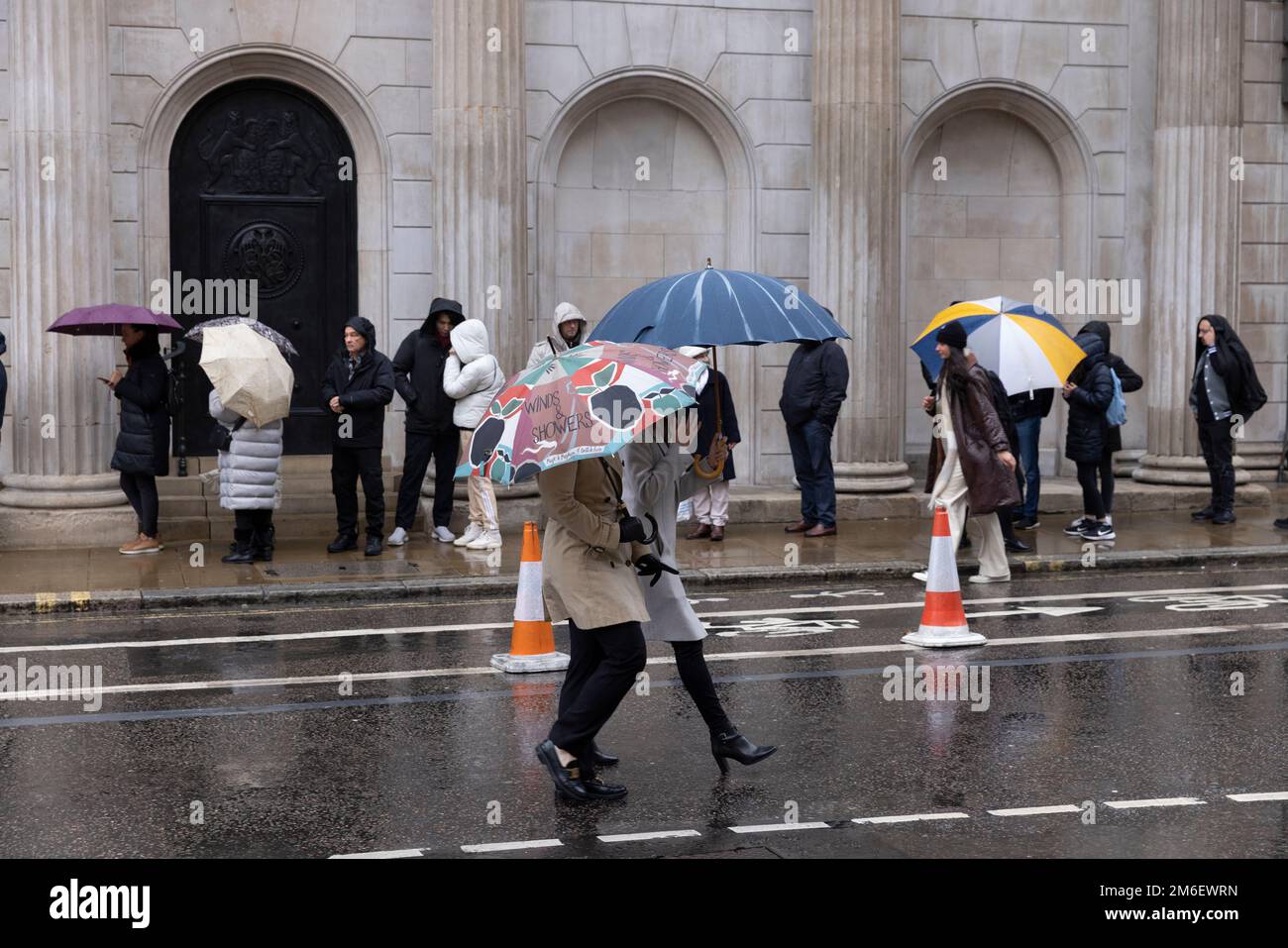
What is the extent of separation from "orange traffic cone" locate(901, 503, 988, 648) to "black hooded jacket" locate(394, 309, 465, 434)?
5736 mm

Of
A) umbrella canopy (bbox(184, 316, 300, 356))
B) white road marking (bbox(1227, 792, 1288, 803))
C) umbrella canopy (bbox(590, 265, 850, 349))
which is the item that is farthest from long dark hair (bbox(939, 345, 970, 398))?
white road marking (bbox(1227, 792, 1288, 803))

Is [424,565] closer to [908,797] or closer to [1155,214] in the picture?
[908,797]

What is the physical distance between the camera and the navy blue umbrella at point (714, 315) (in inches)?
325

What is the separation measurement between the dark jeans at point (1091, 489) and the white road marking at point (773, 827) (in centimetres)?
954

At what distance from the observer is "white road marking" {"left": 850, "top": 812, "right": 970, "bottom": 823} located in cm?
718

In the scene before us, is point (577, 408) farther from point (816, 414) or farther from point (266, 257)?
point (266, 257)

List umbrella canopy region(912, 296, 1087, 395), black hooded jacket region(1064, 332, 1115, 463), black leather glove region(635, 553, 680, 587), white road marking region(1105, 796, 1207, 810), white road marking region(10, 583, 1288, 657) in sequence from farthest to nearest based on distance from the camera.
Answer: black hooded jacket region(1064, 332, 1115, 463), umbrella canopy region(912, 296, 1087, 395), white road marking region(10, 583, 1288, 657), black leather glove region(635, 553, 680, 587), white road marking region(1105, 796, 1207, 810)

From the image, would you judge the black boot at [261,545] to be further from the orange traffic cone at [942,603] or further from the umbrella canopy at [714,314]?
the umbrella canopy at [714,314]

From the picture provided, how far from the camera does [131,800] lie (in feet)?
24.7

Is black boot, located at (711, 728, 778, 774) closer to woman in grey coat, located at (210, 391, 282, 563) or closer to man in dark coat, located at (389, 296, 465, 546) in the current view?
woman in grey coat, located at (210, 391, 282, 563)

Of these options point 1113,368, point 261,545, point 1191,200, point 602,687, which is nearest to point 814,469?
point 1113,368

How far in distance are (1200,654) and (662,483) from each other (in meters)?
4.43

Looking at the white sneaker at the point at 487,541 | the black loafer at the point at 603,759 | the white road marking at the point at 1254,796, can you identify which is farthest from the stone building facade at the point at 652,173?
the white road marking at the point at 1254,796

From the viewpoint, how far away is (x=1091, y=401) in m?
15.9
